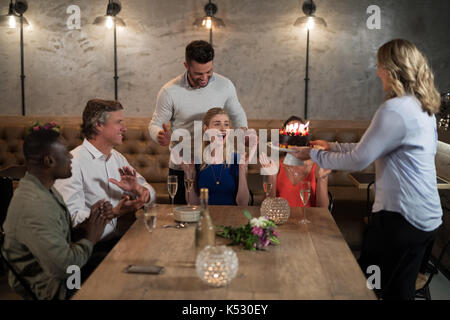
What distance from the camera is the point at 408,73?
200 cm

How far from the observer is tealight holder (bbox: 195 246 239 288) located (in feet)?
5.17

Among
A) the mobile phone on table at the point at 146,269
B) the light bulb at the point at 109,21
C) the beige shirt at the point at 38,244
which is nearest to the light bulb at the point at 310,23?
the light bulb at the point at 109,21

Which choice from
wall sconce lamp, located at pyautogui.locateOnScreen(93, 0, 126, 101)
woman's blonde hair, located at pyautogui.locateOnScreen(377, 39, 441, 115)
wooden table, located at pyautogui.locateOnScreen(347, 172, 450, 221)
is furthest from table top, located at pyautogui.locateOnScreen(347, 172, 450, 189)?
wall sconce lamp, located at pyautogui.locateOnScreen(93, 0, 126, 101)

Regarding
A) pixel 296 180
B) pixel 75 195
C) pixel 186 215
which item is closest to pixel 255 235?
pixel 186 215

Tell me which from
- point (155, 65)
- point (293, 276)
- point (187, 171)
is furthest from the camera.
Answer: point (155, 65)

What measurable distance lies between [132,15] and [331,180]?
2667 mm

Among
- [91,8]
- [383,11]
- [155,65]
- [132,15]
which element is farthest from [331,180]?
[91,8]

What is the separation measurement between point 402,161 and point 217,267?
964 millimetres

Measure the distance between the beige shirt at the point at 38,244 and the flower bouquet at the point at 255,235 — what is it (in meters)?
0.61

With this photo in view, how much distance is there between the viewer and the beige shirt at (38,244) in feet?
5.91

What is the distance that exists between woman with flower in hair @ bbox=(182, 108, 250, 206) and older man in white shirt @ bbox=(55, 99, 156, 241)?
0.40m

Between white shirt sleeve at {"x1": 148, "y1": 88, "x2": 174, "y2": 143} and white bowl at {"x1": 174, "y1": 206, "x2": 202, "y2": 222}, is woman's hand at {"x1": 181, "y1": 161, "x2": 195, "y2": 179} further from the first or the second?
white bowl at {"x1": 174, "y1": 206, "x2": 202, "y2": 222}

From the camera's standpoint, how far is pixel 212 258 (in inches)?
62.9
